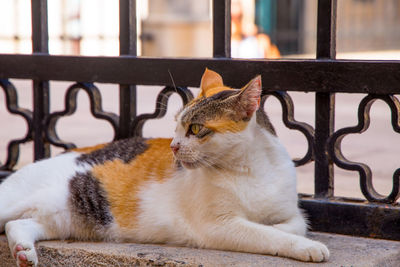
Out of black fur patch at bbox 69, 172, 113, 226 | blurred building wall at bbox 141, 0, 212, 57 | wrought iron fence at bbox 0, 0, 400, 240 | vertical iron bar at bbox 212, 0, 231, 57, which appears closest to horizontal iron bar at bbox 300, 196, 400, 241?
wrought iron fence at bbox 0, 0, 400, 240

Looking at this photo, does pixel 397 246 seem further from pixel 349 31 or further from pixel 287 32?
pixel 349 31

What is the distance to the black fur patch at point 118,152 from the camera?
3.18 meters

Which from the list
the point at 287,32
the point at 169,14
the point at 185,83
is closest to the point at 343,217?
A: the point at 185,83

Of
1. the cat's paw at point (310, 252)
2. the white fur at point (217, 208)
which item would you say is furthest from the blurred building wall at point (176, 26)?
the cat's paw at point (310, 252)

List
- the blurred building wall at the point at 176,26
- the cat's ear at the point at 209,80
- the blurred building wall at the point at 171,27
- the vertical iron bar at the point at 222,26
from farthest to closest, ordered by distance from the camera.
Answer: the blurred building wall at the point at 176,26, the blurred building wall at the point at 171,27, the vertical iron bar at the point at 222,26, the cat's ear at the point at 209,80

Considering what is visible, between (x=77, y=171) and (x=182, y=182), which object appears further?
(x=77, y=171)

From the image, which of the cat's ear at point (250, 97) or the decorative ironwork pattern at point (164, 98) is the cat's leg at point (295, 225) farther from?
the decorative ironwork pattern at point (164, 98)

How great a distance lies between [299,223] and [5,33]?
14693 millimetres

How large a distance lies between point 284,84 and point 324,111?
9.0 inches

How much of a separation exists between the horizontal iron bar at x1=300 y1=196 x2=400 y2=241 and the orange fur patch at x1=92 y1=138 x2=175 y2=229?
721 mm

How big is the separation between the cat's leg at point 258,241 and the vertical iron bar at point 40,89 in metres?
1.28

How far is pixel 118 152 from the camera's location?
126 inches

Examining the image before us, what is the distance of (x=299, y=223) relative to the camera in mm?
2787

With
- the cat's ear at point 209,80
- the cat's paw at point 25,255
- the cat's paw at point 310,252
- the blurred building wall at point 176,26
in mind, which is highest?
the blurred building wall at point 176,26
